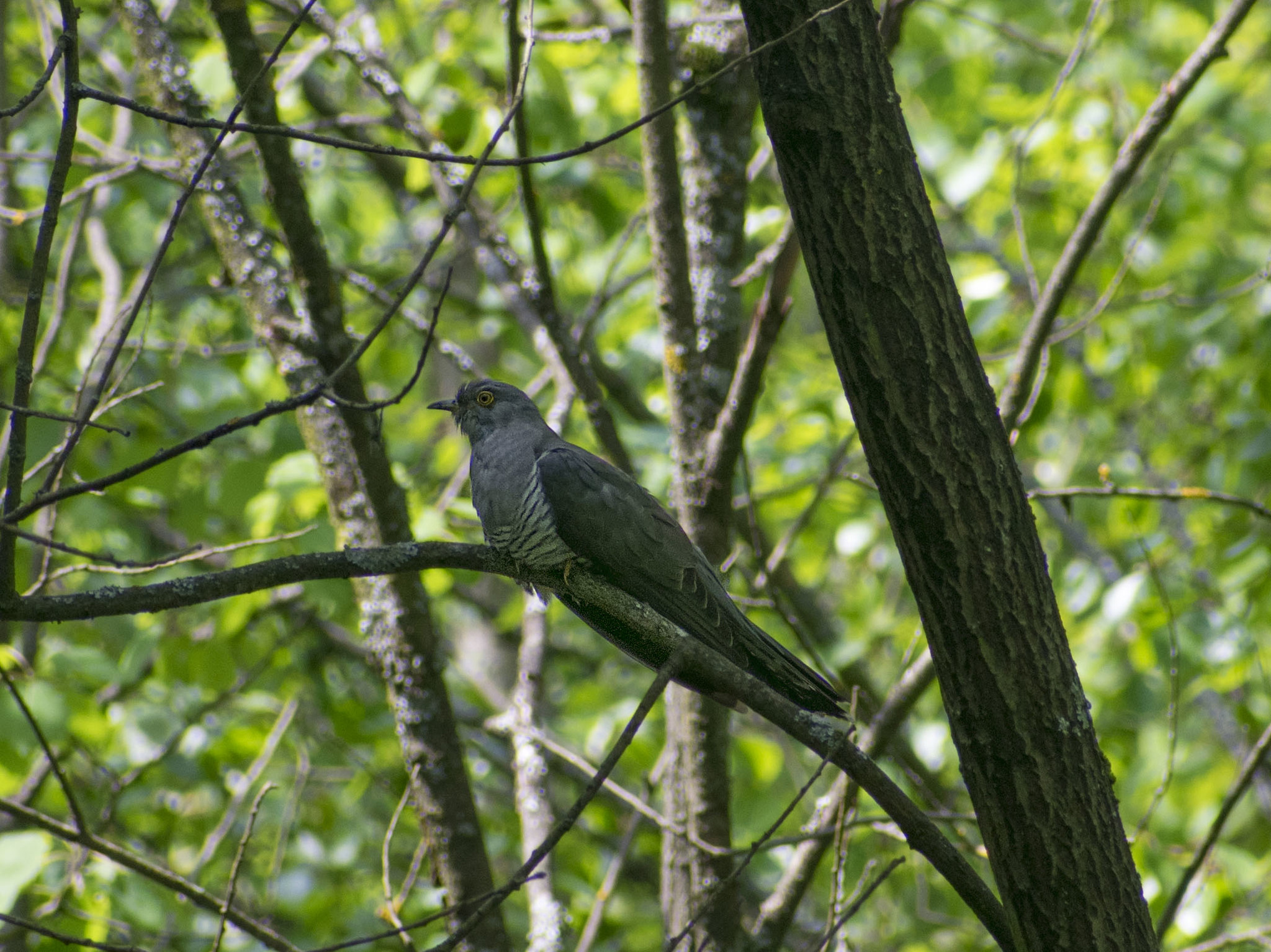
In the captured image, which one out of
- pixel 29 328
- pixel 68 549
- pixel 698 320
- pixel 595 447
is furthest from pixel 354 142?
pixel 595 447

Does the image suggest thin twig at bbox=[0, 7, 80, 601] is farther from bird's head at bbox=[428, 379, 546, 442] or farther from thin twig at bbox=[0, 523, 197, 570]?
bird's head at bbox=[428, 379, 546, 442]

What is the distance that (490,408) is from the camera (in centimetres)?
370

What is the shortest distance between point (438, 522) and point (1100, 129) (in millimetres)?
4202

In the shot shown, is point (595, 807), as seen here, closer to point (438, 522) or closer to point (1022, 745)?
point (438, 522)

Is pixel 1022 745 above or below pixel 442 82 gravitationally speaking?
below

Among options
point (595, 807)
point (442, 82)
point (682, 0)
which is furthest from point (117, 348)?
point (682, 0)

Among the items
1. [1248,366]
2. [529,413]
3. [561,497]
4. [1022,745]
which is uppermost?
[1248,366]

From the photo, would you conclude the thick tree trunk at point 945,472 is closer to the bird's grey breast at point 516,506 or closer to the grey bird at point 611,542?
the grey bird at point 611,542

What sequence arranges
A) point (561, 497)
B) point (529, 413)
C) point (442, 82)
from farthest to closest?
point (442, 82)
point (529, 413)
point (561, 497)

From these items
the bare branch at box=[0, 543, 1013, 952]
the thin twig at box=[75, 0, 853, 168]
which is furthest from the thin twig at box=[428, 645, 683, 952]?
the thin twig at box=[75, 0, 853, 168]

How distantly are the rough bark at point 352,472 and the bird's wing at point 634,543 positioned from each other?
549 millimetres

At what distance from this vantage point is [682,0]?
584cm

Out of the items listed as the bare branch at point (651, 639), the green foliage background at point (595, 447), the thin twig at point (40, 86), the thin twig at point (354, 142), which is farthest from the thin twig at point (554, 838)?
the green foliage background at point (595, 447)

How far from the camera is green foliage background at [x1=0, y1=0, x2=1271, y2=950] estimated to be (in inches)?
165
